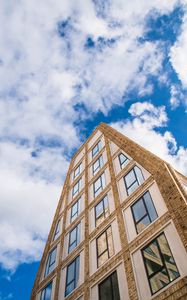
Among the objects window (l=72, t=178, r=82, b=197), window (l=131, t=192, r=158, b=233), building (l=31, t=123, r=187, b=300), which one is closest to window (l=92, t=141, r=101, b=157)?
building (l=31, t=123, r=187, b=300)

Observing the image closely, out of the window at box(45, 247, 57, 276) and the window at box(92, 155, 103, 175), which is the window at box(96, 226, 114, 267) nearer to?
the window at box(45, 247, 57, 276)

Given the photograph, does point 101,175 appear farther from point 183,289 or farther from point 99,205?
point 183,289

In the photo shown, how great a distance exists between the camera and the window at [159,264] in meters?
9.21

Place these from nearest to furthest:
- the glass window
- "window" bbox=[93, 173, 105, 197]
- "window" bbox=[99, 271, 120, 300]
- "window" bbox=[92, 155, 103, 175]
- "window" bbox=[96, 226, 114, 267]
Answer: "window" bbox=[99, 271, 120, 300] → "window" bbox=[96, 226, 114, 267] → "window" bbox=[93, 173, 105, 197] → "window" bbox=[92, 155, 103, 175] → the glass window

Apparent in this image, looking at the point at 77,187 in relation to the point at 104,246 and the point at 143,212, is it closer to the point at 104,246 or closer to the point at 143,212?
the point at 104,246

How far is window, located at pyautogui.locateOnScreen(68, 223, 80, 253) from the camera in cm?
1698

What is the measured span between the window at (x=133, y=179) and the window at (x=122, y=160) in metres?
1.23

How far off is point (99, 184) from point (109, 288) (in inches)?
322

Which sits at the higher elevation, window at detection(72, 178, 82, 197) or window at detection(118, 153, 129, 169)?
window at detection(72, 178, 82, 197)

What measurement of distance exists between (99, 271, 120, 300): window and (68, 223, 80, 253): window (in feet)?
16.1

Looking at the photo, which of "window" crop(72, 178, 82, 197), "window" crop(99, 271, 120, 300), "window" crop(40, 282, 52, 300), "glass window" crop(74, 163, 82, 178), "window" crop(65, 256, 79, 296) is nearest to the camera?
"window" crop(99, 271, 120, 300)

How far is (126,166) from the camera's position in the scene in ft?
53.6

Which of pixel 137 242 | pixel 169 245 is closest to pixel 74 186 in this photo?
pixel 137 242

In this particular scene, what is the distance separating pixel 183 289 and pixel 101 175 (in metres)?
11.5
